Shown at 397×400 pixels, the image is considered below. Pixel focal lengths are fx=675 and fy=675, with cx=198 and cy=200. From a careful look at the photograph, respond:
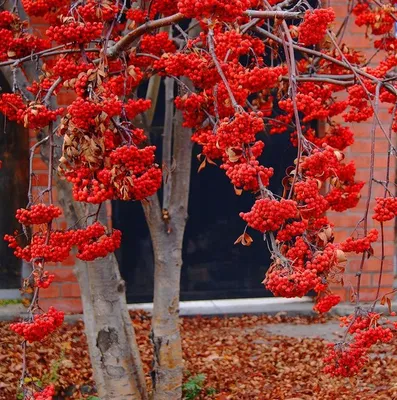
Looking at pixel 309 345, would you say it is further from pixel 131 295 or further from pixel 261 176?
pixel 261 176

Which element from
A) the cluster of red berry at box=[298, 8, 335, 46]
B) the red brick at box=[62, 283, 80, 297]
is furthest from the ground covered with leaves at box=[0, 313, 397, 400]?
the cluster of red berry at box=[298, 8, 335, 46]

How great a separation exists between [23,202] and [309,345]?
2.66m

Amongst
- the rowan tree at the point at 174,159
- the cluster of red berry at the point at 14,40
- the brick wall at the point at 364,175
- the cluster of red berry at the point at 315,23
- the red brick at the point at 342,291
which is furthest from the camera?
the red brick at the point at 342,291

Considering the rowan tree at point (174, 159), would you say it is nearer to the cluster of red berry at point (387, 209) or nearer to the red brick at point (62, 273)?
the cluster of red berry at point (387, 209)

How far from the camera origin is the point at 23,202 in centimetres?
576

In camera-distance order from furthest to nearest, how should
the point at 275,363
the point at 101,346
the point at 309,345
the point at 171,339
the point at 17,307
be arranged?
the point at 17,307 → the point at 309,345 → the point at 275,363 → the point at 171,339 → the point at 101,346

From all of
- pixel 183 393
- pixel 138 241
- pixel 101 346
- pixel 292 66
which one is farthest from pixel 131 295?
pixel 292 66

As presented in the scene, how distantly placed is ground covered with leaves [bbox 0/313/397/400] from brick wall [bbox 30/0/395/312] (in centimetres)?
28

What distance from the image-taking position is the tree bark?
148 inches

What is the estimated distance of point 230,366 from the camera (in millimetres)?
4547

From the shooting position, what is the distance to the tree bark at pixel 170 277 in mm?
3756

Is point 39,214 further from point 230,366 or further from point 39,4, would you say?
point 230,366

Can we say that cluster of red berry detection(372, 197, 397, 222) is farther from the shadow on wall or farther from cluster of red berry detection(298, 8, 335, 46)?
the shadow on wall

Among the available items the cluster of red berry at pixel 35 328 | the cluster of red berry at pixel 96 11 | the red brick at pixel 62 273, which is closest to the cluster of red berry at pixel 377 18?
the cluster of red berry at pixel 96 11
